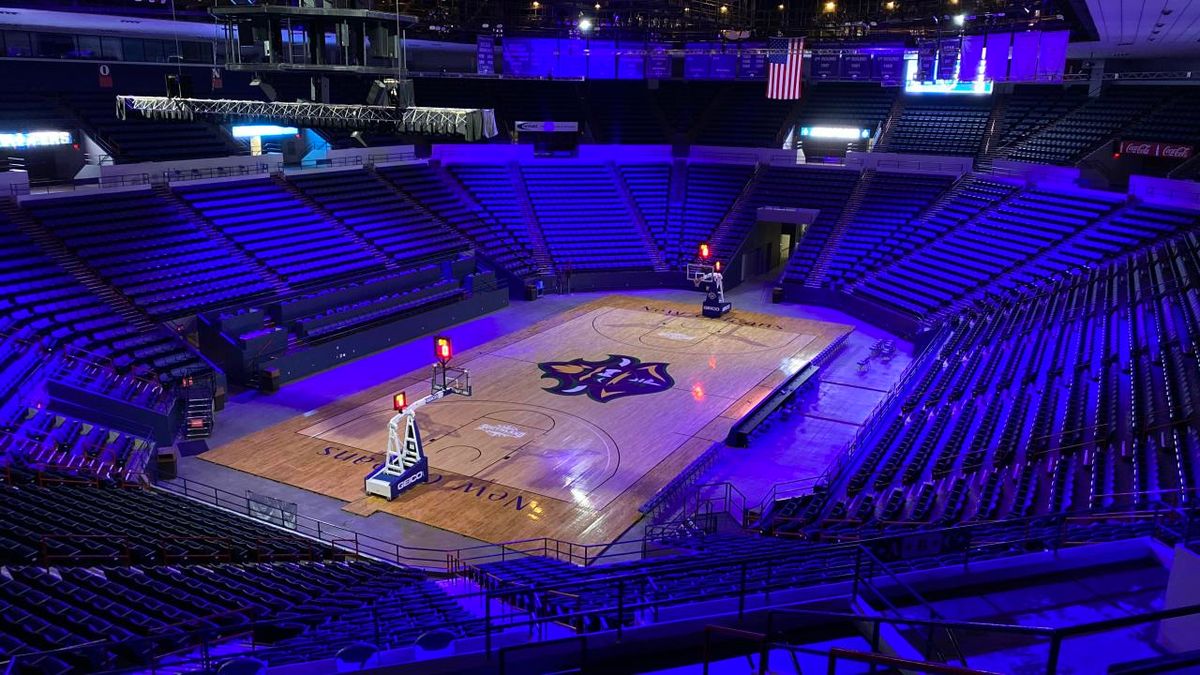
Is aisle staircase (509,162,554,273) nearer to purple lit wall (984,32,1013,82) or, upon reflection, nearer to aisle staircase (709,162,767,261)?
aisle staircase (709,162,767,261)

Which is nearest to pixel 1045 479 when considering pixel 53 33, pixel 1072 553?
pixel 1072 553

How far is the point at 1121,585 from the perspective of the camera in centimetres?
835

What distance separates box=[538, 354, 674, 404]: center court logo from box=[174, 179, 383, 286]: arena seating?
8449 millimetres

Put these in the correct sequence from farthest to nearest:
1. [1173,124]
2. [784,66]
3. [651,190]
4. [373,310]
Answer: [651,190] → [784,66] → [1173,124] → [373,310]

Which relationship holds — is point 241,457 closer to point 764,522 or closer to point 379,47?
point 379,47

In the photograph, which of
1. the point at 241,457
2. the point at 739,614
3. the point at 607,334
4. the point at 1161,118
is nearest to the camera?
the point at 739,614

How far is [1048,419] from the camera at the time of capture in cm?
1579

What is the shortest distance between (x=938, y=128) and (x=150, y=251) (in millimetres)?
29981

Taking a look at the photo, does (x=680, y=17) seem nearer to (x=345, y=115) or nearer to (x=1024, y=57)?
(x=1024, y=57)

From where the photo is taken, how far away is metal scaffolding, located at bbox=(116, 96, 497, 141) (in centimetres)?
1516

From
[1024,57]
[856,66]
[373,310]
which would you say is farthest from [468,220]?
[1024,57]

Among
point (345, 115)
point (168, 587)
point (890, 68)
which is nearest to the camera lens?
point (168, 587)

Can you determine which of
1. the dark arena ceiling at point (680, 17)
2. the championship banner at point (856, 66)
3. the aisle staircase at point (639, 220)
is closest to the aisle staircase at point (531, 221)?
the aisle staircase at point (639, 220)

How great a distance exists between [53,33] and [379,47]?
784 inches
